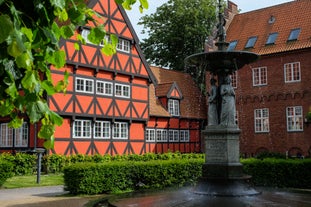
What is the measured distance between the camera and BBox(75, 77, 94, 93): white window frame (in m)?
26.6

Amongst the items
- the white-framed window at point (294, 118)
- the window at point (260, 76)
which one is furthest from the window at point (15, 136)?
the white-framed window at point (294, 118)

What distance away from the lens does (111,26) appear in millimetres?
28641

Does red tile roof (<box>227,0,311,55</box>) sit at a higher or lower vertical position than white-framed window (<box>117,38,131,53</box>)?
higher

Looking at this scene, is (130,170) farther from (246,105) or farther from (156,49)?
(156,49)

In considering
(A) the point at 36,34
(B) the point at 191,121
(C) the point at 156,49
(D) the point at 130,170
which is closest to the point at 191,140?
(B) the point at 191,121

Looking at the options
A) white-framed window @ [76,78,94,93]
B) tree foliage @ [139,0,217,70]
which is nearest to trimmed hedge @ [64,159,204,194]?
white-framed window @ [76,78,94,93]

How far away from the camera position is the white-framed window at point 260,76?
112 feet

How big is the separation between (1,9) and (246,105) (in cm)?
3334

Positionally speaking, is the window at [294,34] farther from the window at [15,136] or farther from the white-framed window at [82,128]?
the window at [15,136]

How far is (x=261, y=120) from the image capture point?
34.1 metres

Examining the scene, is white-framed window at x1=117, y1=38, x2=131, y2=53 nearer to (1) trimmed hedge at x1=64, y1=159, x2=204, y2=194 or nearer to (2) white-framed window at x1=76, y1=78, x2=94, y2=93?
(2) white-framed window at x1=76, y1=78, x2=94, y2=93

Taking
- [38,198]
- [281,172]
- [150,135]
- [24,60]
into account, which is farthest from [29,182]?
[24,60]

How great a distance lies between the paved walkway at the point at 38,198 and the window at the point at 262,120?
67.3 ft

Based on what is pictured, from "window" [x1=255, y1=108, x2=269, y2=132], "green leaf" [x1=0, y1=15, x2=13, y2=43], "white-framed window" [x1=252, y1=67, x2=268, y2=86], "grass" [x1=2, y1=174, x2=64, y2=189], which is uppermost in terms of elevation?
"white-framed window" [x1=252, y1=67, x2=268, y2=86]
